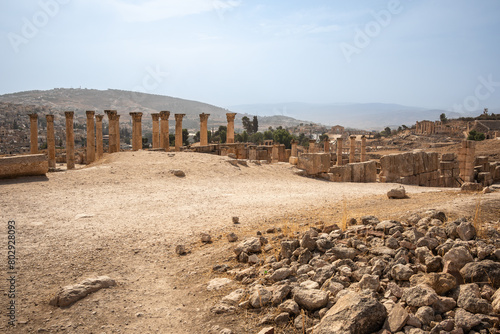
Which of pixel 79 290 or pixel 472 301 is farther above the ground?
pixel 472 301

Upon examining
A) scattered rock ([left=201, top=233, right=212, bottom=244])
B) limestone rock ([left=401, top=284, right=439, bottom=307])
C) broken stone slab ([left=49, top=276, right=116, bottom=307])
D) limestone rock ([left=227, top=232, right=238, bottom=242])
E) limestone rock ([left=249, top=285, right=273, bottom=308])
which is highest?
limestone rock ([left=401, top=284, right=439, bottom=307])

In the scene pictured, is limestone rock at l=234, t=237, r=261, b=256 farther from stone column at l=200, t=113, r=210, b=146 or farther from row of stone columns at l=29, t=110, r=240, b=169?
stone column at l=200, t=113, r=210, b=146

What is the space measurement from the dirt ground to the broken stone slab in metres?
0.10

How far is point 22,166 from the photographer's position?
13.7 metres

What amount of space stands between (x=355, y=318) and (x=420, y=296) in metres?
0.86

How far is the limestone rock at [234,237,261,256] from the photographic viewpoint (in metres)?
6.39

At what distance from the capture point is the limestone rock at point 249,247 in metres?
6.39

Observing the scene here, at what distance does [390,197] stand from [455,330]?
8212mm

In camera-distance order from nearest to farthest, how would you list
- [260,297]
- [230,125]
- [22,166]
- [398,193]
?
[260,297], [398,193], [22,166], [230,125]

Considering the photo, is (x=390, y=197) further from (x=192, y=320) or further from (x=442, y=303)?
(x=192, y=320)

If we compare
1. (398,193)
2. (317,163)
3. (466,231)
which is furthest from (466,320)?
(317,163)

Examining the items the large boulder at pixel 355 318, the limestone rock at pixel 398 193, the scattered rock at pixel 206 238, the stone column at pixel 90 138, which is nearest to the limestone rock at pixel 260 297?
the large boulder at pixel 355 318

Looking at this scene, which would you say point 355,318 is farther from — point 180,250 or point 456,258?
point 180,250

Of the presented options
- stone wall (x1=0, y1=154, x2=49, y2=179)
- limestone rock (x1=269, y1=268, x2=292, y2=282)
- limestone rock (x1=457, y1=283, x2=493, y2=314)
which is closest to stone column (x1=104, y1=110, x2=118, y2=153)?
stone wall (x1=0, y1=154, x2=49, y2=179)
